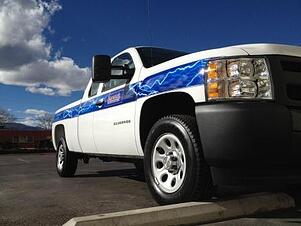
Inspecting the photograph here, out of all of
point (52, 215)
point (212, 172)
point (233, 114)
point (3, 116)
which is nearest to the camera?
point (233, 114)

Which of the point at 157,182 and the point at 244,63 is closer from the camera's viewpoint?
the point at 244,63

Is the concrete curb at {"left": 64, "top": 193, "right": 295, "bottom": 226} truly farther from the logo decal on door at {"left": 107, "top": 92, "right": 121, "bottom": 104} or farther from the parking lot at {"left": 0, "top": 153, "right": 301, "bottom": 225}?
the logo decal on door at {"left": 107, "top": 92, "right": 121, "bottom": 104}

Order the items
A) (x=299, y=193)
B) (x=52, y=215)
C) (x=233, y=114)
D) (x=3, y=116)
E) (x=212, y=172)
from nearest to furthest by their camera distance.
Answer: (x=233, y=114) < (x=212, y=172) < (x=52, y=215) < (x=299, y=193) < (x=3, y=116)

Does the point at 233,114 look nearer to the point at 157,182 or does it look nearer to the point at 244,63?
the point at 244,63

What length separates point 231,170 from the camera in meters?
3.62

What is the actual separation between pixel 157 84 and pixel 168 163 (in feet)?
Answer: 2.73

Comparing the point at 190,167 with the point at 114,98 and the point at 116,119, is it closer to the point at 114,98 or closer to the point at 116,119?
the point at 116,119

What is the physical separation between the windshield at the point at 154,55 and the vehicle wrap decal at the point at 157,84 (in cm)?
43

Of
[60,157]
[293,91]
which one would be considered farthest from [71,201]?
[60,157]

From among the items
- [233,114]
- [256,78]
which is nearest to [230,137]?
[233,114]

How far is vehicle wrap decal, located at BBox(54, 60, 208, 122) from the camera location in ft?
12.9

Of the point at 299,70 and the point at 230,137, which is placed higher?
the point at 299,70

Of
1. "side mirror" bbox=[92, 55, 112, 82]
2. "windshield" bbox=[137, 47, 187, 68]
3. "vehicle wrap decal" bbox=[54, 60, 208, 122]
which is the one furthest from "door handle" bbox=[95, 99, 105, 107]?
"side mirror" bbox=[92, 55, 112, 82]

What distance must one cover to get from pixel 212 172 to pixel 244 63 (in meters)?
0.96
